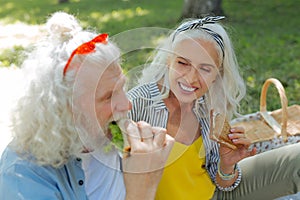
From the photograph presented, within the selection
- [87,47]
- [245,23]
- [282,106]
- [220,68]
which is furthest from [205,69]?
[245,23]

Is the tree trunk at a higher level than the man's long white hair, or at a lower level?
lower

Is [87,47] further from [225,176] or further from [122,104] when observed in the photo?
[225,176]

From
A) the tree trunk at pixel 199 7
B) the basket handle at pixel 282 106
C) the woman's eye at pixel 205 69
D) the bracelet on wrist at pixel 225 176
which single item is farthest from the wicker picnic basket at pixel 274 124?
the tree trunk at pixel 199 7

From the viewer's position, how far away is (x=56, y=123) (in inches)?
61.4

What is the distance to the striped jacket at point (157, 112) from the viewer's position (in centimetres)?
219

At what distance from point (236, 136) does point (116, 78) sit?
0.81m

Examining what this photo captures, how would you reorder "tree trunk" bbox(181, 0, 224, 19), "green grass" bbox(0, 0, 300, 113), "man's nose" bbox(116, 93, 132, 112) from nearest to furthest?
"man's nose" bbox(116, 93, 132, 112) < "green grass" bbox(0, 0, 300, 113) < "tree trunk" bbox(181, 0, 224, 19)

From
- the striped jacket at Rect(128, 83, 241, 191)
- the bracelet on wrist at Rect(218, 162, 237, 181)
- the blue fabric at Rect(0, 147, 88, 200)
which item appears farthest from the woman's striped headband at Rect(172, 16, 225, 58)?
the blue fabric at Rect(0, 147, 88, 200)

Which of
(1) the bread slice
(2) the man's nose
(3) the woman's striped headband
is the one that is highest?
(3) the woman's striped headband

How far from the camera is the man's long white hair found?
1.56 m

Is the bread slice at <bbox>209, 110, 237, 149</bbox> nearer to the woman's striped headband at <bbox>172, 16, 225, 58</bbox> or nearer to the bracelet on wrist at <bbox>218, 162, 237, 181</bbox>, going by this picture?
the bracelet on wrist at <bbox>218, 162, 237, 181</bbox>

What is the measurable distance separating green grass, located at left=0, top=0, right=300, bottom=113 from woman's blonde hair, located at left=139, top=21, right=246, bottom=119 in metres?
1.35

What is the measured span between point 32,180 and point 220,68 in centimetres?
105

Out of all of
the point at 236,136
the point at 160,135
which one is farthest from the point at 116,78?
the point at 236,136
